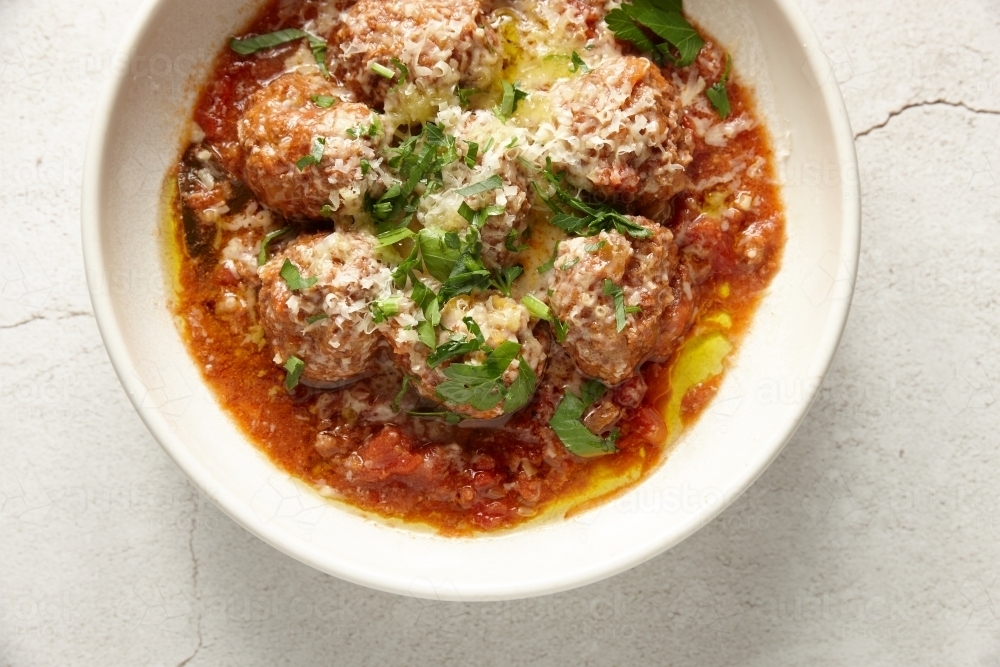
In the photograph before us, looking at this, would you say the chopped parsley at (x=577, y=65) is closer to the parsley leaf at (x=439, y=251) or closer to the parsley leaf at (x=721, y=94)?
the parsley leaf at (x=721, y=94)

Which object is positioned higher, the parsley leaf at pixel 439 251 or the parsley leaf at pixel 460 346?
the parsley leaf at pixel 439 251

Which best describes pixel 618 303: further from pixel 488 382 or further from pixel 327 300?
pixel 327 300

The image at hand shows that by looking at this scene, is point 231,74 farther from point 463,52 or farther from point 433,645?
point 433,645

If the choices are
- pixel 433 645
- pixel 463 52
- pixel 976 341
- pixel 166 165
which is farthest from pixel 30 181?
pixel 976 341

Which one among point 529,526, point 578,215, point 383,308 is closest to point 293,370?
point 383,308

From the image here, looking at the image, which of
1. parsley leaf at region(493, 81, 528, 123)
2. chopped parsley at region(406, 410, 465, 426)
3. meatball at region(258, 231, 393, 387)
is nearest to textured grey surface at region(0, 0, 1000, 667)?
chopped parsley at region(406, 410, 465, 426)

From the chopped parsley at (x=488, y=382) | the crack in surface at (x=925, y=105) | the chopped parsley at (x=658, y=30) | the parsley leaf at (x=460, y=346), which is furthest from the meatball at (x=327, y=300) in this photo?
the crack in surface at (x=925, y=105)
